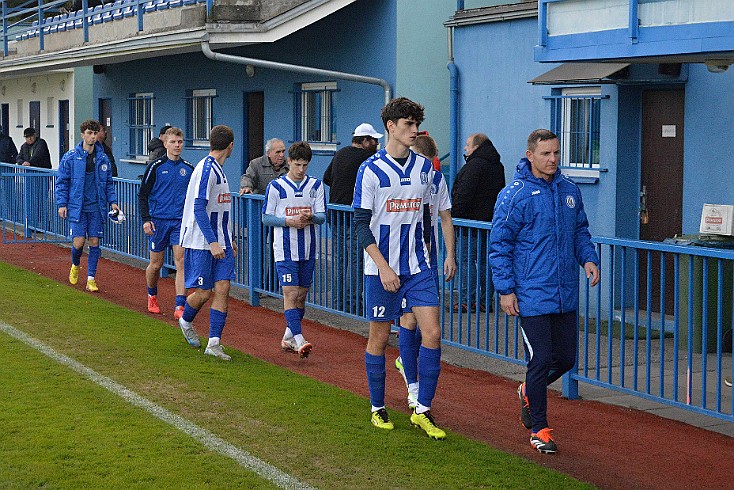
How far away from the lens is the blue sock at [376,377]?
7496 millimetres

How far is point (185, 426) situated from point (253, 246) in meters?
6.24

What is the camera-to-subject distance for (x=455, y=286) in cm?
1028

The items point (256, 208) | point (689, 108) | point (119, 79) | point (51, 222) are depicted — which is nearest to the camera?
point (689, 108)

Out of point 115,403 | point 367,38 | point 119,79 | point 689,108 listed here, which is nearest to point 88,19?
point 119,79

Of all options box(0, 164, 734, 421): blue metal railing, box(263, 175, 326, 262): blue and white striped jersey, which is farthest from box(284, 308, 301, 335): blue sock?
box(0, 164, 734, 421): blue metal railing

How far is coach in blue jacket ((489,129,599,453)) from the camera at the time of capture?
280 inches

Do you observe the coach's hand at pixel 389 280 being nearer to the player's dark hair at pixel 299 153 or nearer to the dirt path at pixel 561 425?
the dirt path at pixel 561 425

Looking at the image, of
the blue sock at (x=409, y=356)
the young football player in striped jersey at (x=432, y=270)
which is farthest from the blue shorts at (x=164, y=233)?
the blue sock at (x=409, y=356)

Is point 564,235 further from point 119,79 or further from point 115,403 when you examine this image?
point 119,79

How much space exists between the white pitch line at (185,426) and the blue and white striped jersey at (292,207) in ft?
6.66

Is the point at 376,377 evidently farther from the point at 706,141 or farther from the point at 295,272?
the point at 706,141

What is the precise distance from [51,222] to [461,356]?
→ 10.3 m

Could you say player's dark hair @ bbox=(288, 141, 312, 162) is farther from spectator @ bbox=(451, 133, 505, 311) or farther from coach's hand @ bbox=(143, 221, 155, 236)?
spectator @ bbox=(451, 133, 505, 311)

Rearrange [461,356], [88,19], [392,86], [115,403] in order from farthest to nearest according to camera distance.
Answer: [88,19] < [392,86] < [461,356] < [115,403]
